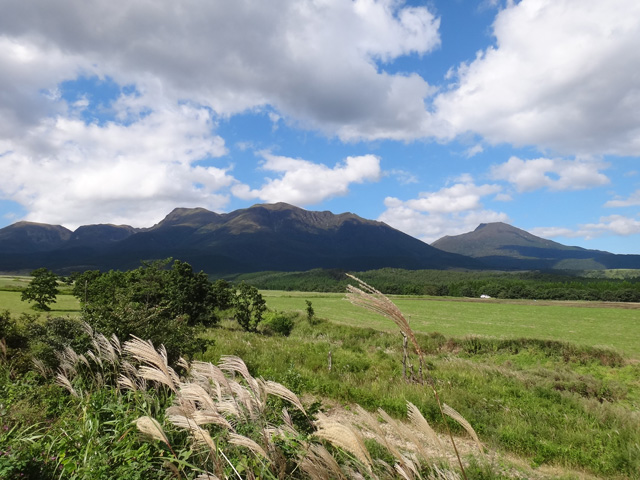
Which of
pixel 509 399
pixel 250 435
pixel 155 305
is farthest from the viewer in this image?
pixel 155 305

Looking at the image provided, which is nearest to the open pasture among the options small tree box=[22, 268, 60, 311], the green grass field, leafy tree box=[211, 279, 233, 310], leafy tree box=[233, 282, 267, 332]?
the green grass field

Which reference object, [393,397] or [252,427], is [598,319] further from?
[252,427]

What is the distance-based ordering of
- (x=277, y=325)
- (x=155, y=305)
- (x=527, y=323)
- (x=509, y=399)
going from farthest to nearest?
(x=527, y=323), (x=277, y=325), (x=155, y=305), (x=509, y=399)

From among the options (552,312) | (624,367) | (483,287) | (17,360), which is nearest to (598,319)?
(552,312)

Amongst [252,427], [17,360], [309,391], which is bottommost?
[309,391]

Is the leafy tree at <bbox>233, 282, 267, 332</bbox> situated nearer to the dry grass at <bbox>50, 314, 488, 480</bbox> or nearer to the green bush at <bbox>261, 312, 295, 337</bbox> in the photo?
the green bush at <bbox>261, 312, 295, 337</bbox>

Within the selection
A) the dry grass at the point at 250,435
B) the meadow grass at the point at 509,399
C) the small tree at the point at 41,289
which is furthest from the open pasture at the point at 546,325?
the small tree at the point at 41,289

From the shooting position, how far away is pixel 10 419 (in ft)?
18.0

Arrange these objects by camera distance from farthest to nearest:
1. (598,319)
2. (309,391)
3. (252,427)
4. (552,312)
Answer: (552,312) < (598,319) < (309,391) < (252,427)

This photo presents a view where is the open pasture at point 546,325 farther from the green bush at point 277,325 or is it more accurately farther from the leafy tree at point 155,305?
the leafy tree at point 155,305

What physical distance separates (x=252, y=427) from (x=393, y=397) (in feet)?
26.1

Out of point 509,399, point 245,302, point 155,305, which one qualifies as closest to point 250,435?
point 509,399

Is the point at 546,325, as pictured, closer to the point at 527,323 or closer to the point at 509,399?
the point at 527,323

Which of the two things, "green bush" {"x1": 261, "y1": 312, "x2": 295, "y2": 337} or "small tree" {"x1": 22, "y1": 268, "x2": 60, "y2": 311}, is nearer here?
"small tree" {"x1": 22, "y1": 268, "x2": 60, "y2": 311}
